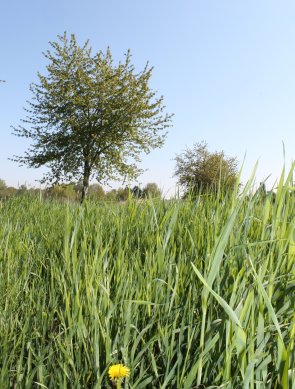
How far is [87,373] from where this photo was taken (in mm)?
1181

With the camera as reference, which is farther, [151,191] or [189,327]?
[151,191]

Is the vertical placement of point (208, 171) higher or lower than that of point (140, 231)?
higher

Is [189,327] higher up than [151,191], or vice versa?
[151,191]

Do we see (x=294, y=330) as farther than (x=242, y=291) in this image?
No

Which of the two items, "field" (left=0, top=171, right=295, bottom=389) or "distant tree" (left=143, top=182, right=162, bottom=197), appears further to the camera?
"distant tree" (left=143, top=182, right=162, bottom=197)

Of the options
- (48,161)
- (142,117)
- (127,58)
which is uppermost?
(127,58)

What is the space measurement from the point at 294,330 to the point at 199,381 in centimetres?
28

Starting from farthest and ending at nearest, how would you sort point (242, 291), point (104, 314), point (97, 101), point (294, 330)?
point (97, 101)
point (104, 314)
point (242, 291)
point (294, 330)

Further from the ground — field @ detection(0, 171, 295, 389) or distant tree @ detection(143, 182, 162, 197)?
distant tree @ detection(143, 182, 162, 197)

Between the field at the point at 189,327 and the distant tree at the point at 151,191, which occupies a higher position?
the distant tree at the point at 151,191

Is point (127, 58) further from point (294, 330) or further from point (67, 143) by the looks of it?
point (294, 330)

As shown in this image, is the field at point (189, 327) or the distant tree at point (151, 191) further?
the distant tree at point (151, 191)

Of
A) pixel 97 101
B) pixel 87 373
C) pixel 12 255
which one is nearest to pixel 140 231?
pixel 12 255

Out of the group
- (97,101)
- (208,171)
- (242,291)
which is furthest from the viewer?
(208,171)
